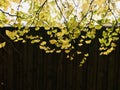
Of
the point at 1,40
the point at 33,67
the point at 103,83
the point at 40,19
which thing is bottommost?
the point at 103,83

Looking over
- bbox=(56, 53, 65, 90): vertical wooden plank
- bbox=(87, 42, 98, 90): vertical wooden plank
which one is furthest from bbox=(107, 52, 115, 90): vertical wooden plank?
bbox=(56, 53, 65, 90): vertical wooden plank

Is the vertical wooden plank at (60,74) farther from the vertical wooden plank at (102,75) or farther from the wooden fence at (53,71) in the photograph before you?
the vertical wooden plank at (102,75)

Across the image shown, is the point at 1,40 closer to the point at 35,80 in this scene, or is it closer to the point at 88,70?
the point at 35,80

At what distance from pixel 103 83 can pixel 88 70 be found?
43cm

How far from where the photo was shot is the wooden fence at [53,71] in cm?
611

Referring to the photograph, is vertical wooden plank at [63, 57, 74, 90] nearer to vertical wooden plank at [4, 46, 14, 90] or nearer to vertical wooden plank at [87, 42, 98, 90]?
vertical wooden plank at [87, 42, 98, 90]

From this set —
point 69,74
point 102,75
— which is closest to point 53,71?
point 69,74

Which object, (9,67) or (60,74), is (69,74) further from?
(9,67)

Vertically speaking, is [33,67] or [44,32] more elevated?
[44,32]

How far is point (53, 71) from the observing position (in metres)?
6.16

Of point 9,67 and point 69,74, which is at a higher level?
point 9,67

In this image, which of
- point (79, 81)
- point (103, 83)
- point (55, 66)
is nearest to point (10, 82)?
point (55, 66)

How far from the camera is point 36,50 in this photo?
611cm

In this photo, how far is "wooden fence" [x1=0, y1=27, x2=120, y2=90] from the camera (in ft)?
20.1
